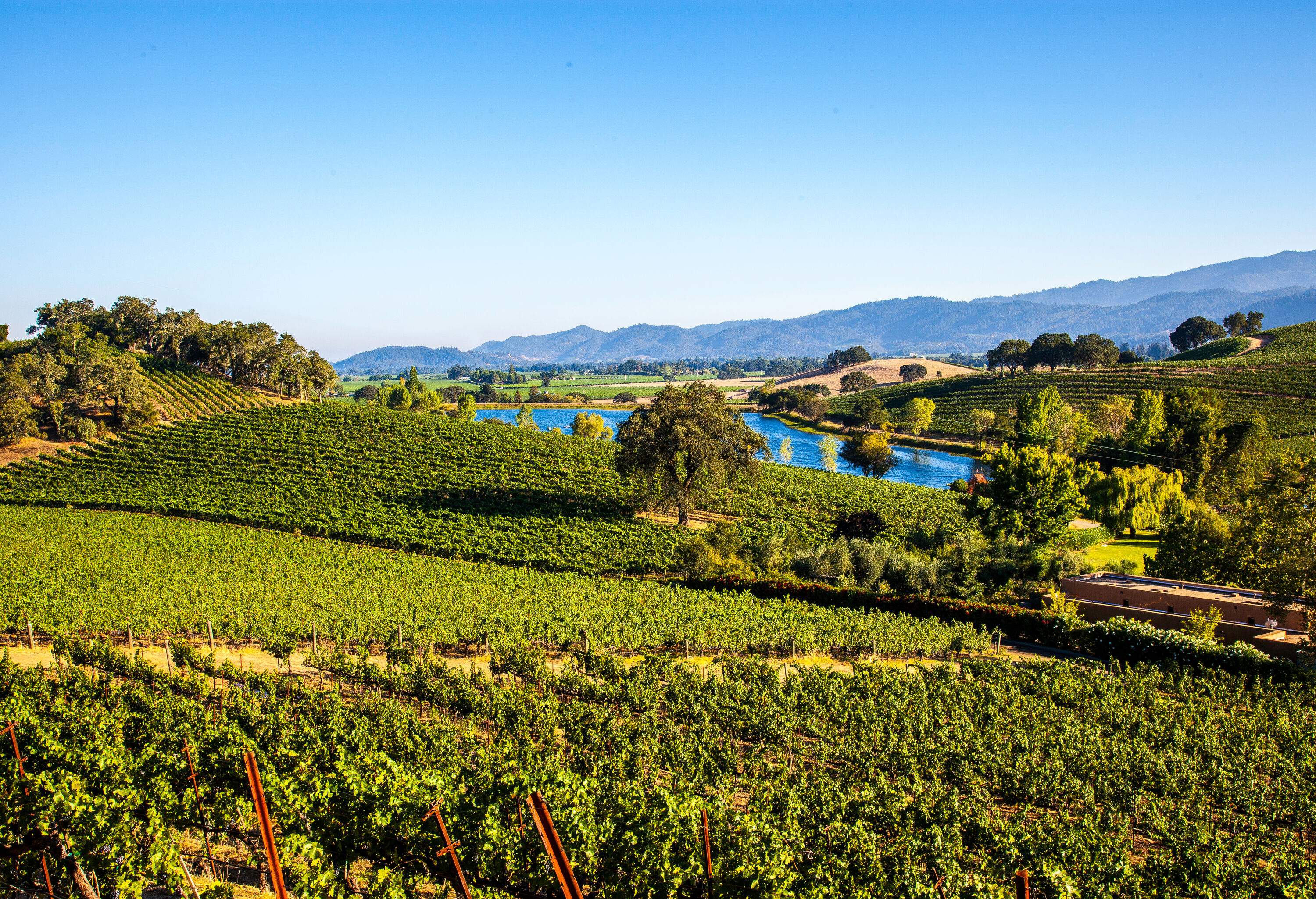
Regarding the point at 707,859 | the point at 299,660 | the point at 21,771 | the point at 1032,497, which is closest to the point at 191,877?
the point at 21,771

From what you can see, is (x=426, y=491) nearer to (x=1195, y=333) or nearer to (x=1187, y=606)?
(x=1187, y=606)

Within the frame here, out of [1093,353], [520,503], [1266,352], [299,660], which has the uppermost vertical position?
[1093,353]

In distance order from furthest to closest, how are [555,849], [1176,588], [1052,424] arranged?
[1052,424]
[1176,588]
[555,849]

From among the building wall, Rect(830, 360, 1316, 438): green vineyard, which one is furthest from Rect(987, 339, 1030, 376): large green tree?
the building wall

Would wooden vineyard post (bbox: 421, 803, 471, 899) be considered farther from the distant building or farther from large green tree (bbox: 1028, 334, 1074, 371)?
large green tree (bbox: 1028, 334, 1074, 371)

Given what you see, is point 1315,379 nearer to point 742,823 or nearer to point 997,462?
point 997,462

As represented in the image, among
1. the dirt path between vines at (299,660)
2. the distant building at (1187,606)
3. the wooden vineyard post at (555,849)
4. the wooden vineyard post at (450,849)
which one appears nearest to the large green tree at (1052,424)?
the distant building at (1187,606)

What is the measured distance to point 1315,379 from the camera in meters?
92.9

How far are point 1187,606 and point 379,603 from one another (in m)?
36.9

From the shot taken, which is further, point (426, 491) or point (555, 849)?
point (426, 491)

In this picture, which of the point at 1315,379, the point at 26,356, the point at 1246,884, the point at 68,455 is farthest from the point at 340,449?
the point at 1315,379

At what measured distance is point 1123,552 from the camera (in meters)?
50.0

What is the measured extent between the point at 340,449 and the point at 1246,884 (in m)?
69.1

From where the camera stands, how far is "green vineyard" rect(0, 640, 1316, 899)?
1178cm
